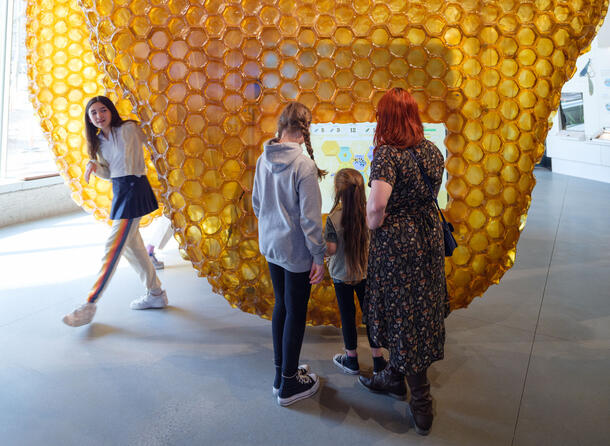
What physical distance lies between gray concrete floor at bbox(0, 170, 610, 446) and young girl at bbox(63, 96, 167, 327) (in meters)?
0.35

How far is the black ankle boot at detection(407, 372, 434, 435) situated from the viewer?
2.00 m

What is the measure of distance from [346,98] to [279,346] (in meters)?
1.27

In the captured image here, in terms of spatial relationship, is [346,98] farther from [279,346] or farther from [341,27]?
[279,346]

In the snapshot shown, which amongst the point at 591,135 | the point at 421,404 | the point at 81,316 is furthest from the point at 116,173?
the point at 591,135

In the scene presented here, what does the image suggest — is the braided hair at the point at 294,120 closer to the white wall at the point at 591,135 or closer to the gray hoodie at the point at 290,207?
the gray hoodie at the point at 290,207

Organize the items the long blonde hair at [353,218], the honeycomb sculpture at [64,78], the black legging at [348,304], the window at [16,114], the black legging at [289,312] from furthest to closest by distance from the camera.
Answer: the window at [16,114] → the honeycomb sculpture at [64,78] → the black legging at [348,304] → the long blonde hair at [353,218] → the black legging at [289,312]

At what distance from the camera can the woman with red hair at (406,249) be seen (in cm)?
188

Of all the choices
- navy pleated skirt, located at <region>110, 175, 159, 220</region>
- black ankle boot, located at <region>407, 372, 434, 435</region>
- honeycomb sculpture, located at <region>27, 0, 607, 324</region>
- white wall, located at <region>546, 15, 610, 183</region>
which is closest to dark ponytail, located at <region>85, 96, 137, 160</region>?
navy pleated skirt, located at <region>110, 175, 159, 220</region>

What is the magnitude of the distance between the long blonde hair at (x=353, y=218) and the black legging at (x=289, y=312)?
0.26 m

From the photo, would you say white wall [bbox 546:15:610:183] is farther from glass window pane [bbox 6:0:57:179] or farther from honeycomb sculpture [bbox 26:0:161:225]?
glass window pane [bbox 6:0:57:179]

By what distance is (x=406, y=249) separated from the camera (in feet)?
6.36

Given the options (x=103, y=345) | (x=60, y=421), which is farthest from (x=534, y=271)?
(x=60, y=421)

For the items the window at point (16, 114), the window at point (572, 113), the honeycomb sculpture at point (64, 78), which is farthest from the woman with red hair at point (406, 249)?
the window at point (572, 113)

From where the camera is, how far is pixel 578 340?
109 inches
